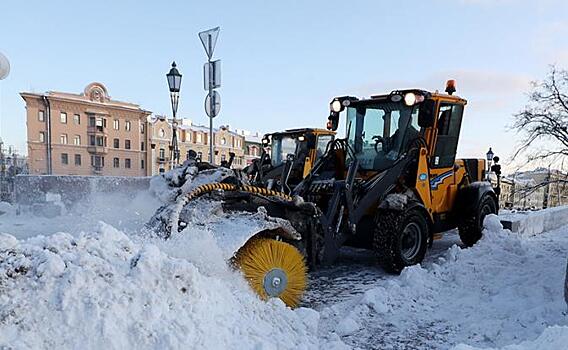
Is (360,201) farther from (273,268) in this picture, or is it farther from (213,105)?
(213,105)

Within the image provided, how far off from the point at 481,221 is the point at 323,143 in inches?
197

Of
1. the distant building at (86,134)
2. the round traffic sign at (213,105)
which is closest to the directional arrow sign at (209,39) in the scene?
the round traffic sign at (213,105)

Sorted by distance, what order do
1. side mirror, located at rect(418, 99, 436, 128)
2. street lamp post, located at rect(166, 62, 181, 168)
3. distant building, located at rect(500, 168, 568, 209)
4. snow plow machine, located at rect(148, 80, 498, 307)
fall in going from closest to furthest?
1. snow plow machine, located at rect(148, 80, 498, 307)
2. side mirror, located at rect(418, 99, 436, 128)
3. street lamp post, located at rect(166, 62, 181, 168)
4. distant building, located at rect(500, 168, 568, 209)

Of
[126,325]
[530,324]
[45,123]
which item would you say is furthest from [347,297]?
[45,123]

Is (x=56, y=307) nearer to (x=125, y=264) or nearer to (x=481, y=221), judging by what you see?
(x=125, y=264)

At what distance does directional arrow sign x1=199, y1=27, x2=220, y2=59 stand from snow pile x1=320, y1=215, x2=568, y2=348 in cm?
702

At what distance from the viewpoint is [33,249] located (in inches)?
103

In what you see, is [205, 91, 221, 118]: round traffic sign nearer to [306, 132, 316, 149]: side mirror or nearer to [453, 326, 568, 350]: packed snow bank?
[306, 132, 316, 149]: side mirror

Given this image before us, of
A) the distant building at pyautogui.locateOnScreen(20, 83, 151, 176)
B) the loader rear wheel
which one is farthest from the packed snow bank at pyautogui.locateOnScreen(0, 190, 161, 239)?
the distant building at pyautogui.locateOnScreen(20, 83, 151, 176)

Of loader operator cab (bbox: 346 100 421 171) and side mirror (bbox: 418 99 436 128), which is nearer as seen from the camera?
side mirror (bbox: 418 99 436 128)

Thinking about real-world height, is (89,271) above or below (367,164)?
below

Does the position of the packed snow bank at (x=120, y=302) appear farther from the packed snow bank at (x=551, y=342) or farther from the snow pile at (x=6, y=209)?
the snow pile at (x=6, y=209)

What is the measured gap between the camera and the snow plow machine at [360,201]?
3664 mm

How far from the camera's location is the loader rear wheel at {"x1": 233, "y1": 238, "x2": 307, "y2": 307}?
354 centimetres
